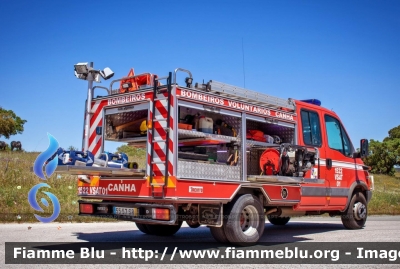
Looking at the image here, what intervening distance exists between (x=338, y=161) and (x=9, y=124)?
4359 centimetres

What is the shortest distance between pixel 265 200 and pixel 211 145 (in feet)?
4.55

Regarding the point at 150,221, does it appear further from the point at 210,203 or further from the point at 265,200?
the point at 265,200

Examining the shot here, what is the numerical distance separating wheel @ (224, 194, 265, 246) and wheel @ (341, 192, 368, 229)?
3.78 metres

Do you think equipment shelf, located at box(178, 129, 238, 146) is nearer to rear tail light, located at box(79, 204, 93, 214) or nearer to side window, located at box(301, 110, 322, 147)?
rear tail light, located at box(79, 204, 93, 214)

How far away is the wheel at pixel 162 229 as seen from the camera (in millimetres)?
9250

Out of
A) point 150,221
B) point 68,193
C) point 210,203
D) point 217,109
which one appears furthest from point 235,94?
point 68,193

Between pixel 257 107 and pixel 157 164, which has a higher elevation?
pixel 257 107

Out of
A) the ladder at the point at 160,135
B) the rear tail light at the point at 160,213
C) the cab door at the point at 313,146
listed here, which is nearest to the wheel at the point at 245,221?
the rear tail light at the point at 160,213

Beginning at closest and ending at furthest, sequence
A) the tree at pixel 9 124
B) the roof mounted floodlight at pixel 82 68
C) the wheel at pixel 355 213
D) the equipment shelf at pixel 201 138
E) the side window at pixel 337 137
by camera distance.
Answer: the equipment shelf at pixel 201 138
the roof mounted floodlight at pixel 82 68
the side window at pixel 337 137
the wheel at pixel 355 213
the tree at pixel 9 124

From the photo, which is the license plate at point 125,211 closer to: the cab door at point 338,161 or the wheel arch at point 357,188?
the cab door at point 338,161

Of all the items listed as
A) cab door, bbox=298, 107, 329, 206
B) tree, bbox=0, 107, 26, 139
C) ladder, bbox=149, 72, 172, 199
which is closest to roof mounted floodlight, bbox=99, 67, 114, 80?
ladder, bbox=149, 72, 172, 199

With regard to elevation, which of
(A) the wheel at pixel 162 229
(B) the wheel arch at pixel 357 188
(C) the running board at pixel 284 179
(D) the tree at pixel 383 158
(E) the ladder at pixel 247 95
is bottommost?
(A) the wheel at pixel 162 229

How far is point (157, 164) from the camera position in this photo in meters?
6.98

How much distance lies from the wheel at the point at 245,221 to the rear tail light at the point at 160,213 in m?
1.19
